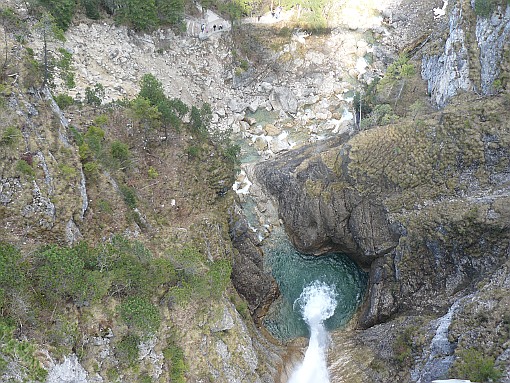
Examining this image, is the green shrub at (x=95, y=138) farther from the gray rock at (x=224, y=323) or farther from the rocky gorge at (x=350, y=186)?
the gray rock at (x=224, y=323)

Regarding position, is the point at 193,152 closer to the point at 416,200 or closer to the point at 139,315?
the point at 139,315

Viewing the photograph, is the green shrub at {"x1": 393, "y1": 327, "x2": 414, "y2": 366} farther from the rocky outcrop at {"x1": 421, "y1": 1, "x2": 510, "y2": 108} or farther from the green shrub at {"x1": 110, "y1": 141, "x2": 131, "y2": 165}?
the green shrub at {"x1": 110, "y1": 141, "x2": 131, "y2": 165}

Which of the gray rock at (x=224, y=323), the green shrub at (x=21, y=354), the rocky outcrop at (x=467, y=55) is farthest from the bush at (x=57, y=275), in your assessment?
the rocky outcrop at (x=467, y=55)

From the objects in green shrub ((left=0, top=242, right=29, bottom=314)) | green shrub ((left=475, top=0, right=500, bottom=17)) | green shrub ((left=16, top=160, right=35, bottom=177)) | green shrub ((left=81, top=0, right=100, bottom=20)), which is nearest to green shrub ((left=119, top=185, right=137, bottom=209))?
green shrub ((left=16, top=160, right=35, bottom=177))

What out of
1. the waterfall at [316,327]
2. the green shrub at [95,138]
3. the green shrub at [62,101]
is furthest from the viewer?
the waterfall at [316,327]

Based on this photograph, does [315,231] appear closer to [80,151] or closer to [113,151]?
[113,151]

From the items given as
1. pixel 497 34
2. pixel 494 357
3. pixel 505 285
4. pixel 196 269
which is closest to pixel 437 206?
pixel 505 285

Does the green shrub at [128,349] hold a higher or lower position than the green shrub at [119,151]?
lower
